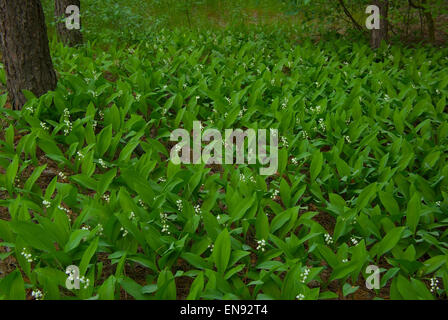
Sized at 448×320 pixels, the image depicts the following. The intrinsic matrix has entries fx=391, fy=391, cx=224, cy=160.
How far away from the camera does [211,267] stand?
273 cm

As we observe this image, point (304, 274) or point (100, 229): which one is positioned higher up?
point (100, 229)

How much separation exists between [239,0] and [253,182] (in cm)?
926

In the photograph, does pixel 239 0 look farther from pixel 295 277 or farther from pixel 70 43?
pixel 295 277

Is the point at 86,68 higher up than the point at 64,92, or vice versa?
the point at 86,68

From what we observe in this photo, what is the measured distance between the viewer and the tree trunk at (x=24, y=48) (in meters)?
4.35

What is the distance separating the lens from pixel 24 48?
446 cm

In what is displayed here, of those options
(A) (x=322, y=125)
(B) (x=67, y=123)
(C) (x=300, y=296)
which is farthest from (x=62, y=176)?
(A) (x=322, y=125)

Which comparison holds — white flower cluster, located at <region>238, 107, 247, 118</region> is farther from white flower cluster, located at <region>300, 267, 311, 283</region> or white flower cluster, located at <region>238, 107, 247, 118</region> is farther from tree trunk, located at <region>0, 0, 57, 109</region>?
white flower cluster, located at <region>300, 267, 311, 283</region>

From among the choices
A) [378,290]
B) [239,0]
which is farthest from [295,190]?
[239,0]

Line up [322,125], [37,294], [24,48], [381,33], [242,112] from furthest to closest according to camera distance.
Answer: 1. [381,33]
2. [242,112]
3. [322,125]
4. [24,48]
5. [37,294]

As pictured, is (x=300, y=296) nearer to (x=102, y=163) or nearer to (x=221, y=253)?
(x=221, y=253)

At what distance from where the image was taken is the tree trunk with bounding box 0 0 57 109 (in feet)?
14.3

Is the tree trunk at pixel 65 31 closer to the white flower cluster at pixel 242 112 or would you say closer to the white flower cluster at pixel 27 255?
the white flower cluster at pixel 242 112

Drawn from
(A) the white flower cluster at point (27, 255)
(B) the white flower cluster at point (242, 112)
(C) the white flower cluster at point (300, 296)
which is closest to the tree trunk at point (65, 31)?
(B) the white flower cluster at point (242, 112)
